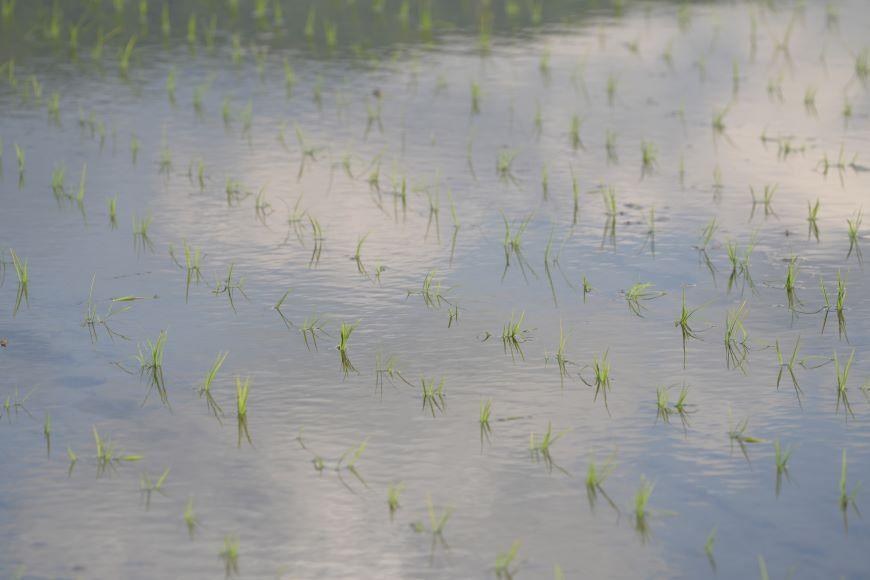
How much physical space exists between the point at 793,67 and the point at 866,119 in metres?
1.25

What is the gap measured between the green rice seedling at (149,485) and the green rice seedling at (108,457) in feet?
0.32

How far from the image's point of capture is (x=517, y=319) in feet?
13.2

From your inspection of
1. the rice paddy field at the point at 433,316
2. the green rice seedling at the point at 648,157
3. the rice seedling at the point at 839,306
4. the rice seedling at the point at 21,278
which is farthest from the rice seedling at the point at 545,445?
the green rice seedling at the point at 648,157

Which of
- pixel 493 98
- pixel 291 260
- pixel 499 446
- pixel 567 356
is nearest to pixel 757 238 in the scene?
pixel 567 356

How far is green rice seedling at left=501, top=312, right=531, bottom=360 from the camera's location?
3770 mm

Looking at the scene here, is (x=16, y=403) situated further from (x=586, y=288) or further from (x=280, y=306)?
(x=586, y=288)

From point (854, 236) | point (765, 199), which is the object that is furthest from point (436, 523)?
point (765, 199)

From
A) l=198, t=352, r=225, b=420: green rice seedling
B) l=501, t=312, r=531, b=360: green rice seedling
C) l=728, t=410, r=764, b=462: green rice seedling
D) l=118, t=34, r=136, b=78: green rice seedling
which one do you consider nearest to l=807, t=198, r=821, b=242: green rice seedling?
l=501, t=312, r=531, b=360: green rice seedling

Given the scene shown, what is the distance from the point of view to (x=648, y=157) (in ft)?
19.2

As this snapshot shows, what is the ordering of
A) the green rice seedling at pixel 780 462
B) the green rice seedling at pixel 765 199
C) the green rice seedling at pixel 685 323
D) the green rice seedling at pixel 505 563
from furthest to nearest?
1. the green rice seedling at pixel 765 199
2. the green rice seedling at pixel 685 323
3. the green rice seedling at pixel 780 462
4. the green rice seedling at pixel 505 563

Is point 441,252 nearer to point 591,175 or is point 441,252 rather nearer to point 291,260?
point 291,260

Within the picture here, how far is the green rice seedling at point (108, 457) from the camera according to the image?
3.05 metres

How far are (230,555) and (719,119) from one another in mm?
4411

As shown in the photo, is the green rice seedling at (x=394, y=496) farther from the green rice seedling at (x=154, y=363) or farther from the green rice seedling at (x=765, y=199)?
the green rice seedling at (x=765, y=199)
